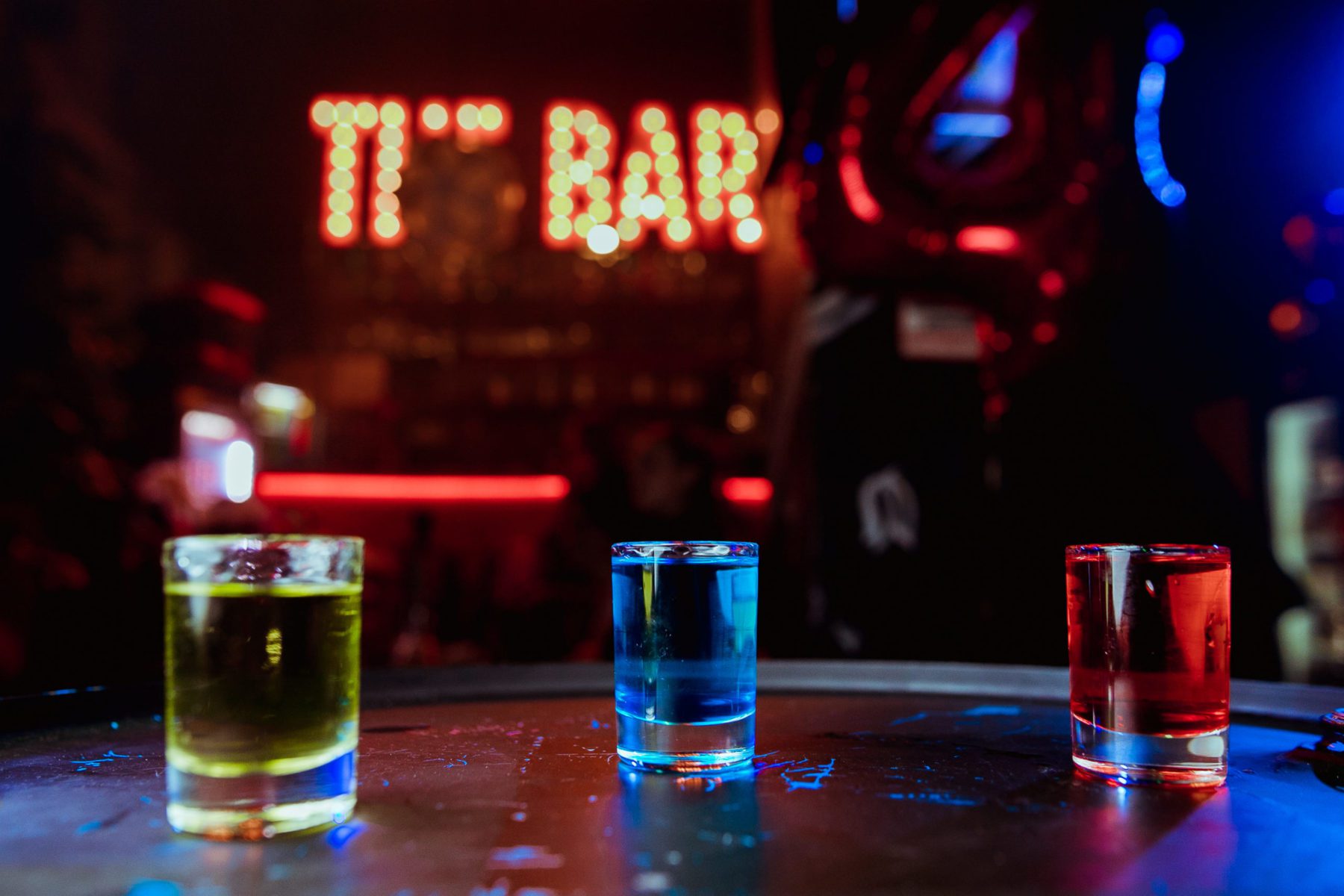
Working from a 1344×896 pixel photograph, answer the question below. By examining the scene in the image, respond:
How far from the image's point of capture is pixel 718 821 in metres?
0.44

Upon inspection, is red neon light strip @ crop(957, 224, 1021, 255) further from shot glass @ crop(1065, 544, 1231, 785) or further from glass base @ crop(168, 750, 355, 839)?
glass base @ crop(168, 750, 355, 839)

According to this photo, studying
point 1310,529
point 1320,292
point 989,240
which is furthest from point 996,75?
point 1310,529

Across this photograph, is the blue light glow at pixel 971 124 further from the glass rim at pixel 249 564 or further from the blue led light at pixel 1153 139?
the glass rim at pixel 249 564

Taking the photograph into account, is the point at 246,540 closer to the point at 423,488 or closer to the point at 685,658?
the point at 685,658

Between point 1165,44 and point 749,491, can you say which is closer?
point 1165,44

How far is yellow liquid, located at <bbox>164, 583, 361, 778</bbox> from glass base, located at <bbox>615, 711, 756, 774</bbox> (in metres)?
0.18

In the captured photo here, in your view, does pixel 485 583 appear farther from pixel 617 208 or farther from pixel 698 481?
pixel 617 208

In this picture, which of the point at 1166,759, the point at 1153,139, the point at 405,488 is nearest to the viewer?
the point at 1166,759

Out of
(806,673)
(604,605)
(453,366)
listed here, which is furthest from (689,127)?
(806,673)

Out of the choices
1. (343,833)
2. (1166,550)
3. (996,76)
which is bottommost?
(343,833)

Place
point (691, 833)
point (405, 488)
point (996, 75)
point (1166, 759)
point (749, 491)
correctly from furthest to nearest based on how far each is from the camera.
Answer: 1. point (749, 491)
2. point (405, 488)
3. point (996, 75)
4. point (1166, 759)
5. point (691, 833)

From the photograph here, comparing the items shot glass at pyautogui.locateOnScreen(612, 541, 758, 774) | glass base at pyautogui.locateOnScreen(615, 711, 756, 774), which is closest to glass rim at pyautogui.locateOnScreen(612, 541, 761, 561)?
shot glass at pyautogui.locateOnScreen(612, 541, 758, 774)

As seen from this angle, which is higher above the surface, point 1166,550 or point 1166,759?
point 1166,550

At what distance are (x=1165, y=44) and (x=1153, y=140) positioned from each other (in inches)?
9.0
